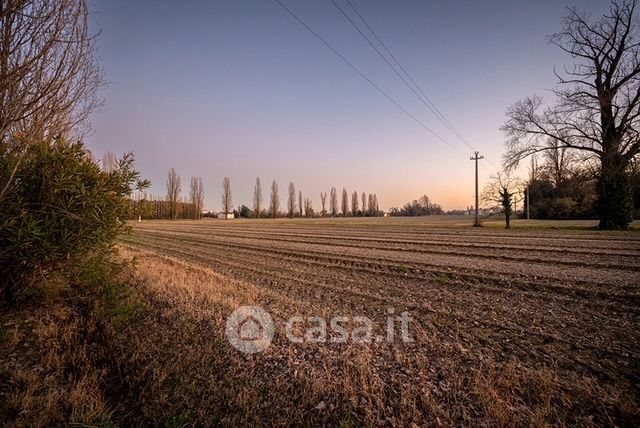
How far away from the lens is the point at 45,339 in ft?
16.8

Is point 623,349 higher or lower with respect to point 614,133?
lower

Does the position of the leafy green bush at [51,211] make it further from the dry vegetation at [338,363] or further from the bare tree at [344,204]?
the bare tree at [344,204]

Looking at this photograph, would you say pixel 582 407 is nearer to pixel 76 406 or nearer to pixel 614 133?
pixel 76 406

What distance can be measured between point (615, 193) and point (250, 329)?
3429 centimetres

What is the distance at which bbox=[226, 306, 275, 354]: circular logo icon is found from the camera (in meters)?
5.05

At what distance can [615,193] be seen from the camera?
83.2 feet

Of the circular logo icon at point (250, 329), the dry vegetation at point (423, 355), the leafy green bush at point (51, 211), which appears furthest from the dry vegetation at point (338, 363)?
the leafy green bush at point (51, 211)

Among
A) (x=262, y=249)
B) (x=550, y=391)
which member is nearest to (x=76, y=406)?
(x=550, y=391)

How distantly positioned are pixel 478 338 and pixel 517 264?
8.52 meters

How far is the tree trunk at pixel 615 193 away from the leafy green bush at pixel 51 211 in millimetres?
34259

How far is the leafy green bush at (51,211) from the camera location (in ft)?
15.8

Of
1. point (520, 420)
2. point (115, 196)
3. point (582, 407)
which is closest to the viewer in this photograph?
point (520, 420)

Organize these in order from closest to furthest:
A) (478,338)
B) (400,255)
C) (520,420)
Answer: (520,420) → (478,338) → (400,255)

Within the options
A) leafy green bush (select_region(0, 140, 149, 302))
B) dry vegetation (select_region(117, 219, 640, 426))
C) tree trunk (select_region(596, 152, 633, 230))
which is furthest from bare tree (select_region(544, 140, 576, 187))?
leafy green bush (select_region(0, 140, 149, 302))
